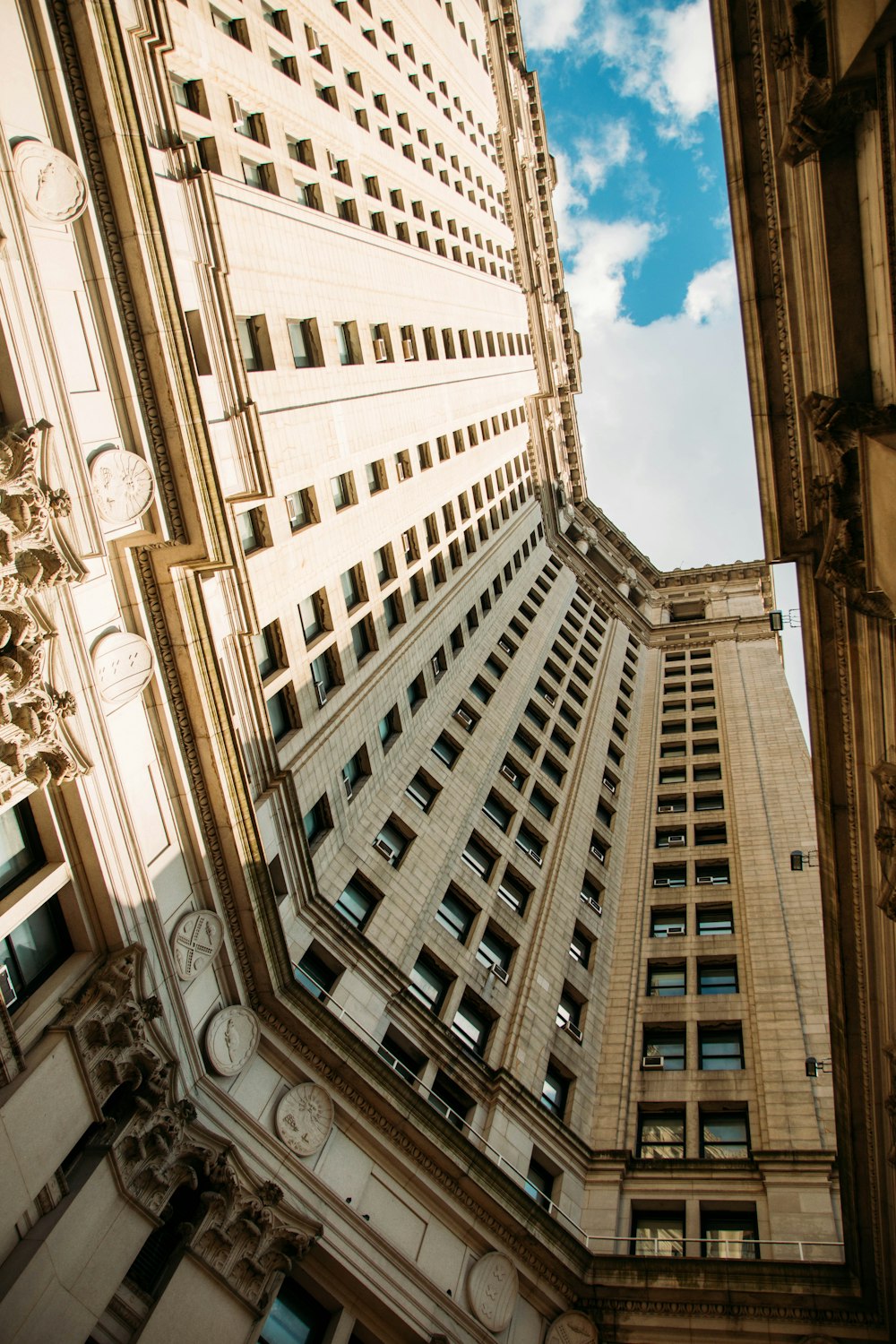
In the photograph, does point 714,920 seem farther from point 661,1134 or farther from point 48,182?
point 48,182

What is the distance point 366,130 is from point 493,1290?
4266 cm

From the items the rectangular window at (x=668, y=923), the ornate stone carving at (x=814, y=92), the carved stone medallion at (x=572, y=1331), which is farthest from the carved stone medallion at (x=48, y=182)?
the rectangular window at (x=668, y=923)

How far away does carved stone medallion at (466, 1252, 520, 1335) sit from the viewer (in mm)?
18766

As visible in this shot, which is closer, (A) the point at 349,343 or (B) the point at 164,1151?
(B) the point at 164,1151

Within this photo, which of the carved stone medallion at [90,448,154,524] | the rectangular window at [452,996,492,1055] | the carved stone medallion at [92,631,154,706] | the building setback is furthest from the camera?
the rectangular window at [452,996,492,1055]

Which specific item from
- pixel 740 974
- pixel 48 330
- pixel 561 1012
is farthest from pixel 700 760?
pixel 48 330

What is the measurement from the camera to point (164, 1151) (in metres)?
15.8

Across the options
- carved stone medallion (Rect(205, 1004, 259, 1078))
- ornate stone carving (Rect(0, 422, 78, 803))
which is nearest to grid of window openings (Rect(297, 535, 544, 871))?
carved stone medallion (Rect(205, 1004, 259, 1078))

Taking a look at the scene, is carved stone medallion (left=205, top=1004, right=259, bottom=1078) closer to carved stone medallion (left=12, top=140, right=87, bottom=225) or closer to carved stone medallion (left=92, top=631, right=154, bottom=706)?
carved stone medallion (left=92, top=631, right=154, bottom=706)

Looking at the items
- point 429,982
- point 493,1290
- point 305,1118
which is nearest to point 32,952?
point 305,1118

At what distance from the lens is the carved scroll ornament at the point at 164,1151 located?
590 inches

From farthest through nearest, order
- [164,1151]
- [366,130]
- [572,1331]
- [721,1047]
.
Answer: [366,130] → [721,1047] → [572,1331] → [164,1151]

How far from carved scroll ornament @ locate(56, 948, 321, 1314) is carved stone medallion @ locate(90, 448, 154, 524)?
25.4 feet

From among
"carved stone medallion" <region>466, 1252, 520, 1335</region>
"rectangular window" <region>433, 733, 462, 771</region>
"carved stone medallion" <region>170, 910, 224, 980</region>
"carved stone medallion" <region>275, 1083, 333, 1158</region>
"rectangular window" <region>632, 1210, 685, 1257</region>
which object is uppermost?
"carved stone medallion" <region>170, 910, 224, 980</region>
